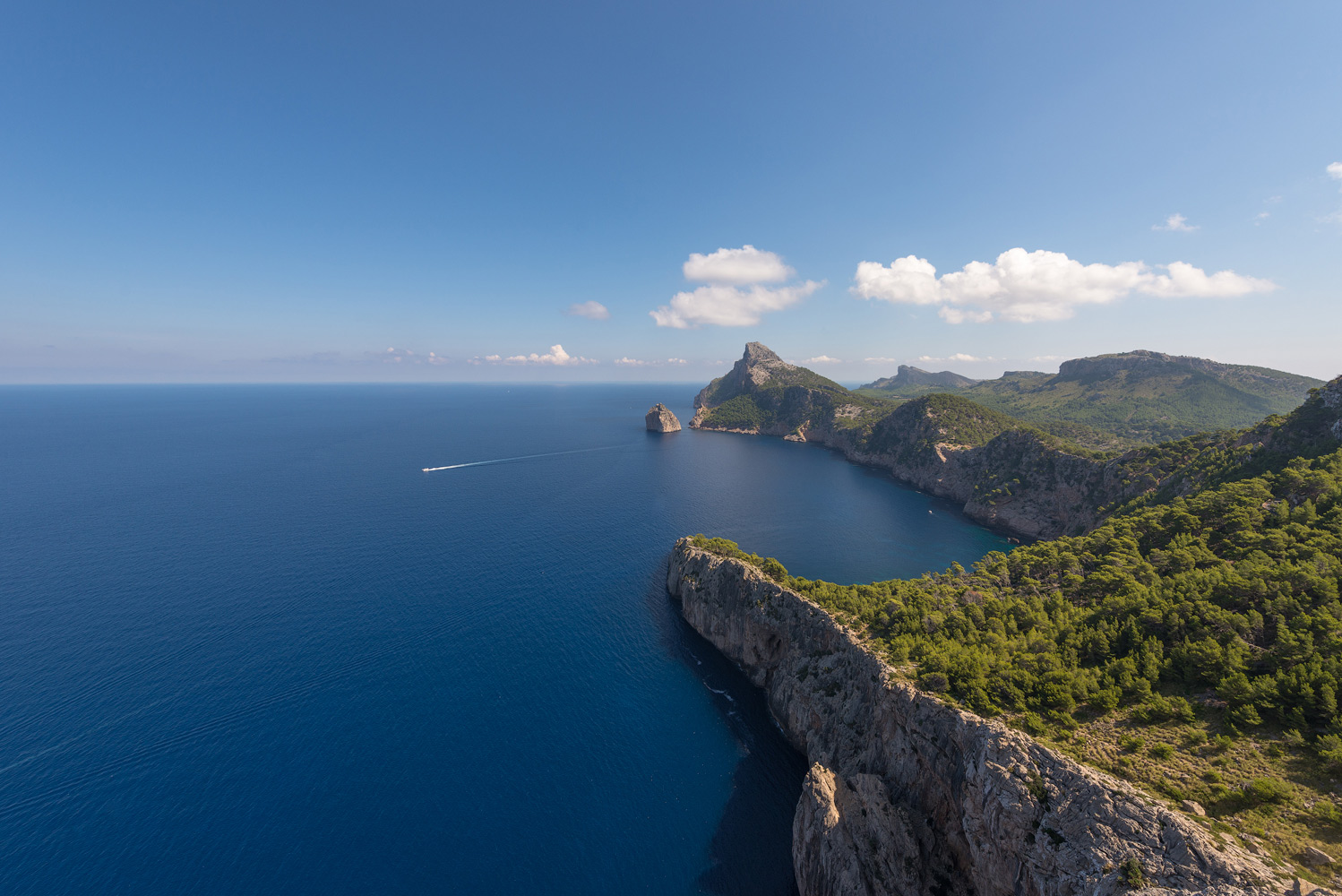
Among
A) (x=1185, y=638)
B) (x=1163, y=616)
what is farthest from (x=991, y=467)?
(x=1185, y=638)

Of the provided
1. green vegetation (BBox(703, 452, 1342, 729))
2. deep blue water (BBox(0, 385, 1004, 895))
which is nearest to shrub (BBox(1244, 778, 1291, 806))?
green vegetation (BBox(703, 452, 1342, 729))

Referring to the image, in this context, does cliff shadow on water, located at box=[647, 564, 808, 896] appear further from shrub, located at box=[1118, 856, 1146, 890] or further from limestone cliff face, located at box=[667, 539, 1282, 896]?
shrub, located at box=[1118, 856, 1146, 890]

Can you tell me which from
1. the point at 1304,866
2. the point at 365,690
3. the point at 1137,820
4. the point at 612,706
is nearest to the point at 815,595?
the point at 612,706

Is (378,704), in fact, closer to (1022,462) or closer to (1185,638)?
(1185,638)

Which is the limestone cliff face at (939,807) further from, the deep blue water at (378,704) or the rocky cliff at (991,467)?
the rocky cliff at (991,467)

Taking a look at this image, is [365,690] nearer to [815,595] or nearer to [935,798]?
[815,595]
